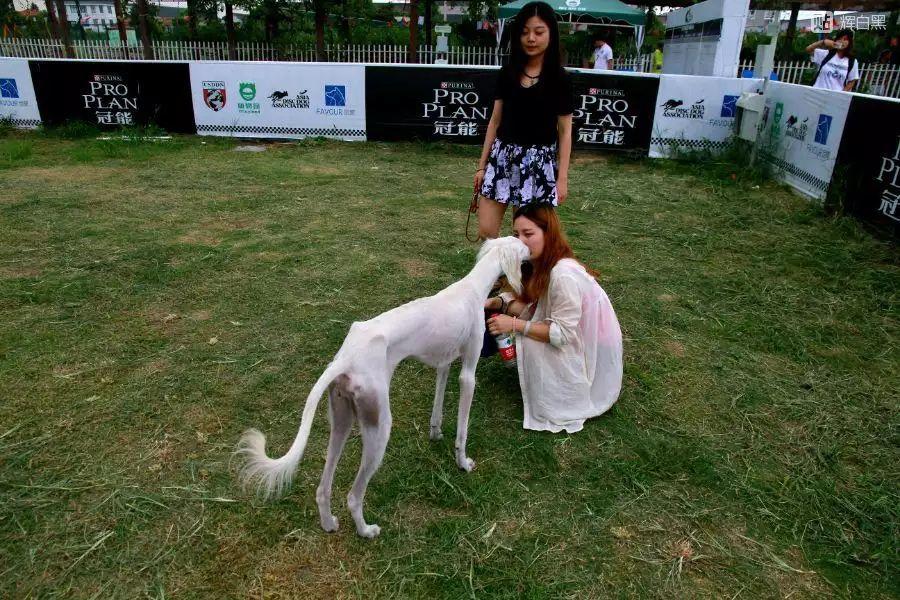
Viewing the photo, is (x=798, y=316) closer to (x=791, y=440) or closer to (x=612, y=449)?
(x=791, y=440)

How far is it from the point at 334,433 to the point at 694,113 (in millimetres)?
9388

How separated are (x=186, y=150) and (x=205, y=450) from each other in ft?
26.7

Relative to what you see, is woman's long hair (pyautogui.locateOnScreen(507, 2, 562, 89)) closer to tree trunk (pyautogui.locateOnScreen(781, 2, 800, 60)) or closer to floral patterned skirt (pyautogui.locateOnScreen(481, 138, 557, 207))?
floral patterned skirt (pyautogui.locateOnScreen(481, 138, 557, 207))

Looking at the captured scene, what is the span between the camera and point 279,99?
1049 cm

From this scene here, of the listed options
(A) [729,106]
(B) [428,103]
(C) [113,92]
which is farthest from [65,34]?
(A) [729,106]

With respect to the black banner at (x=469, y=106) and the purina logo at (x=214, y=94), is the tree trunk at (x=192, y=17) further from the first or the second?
the black banner at (x=469, y=106)

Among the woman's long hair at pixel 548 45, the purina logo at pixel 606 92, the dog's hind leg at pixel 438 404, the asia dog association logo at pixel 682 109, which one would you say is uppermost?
the woman's long hair at pixel 548 45

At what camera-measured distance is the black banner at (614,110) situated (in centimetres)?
973

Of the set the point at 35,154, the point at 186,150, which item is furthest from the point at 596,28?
the point at 35,154

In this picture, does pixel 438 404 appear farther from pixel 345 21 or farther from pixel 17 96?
pixel 345 21

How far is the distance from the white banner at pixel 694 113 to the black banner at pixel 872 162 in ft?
9.52

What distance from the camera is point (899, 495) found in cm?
274

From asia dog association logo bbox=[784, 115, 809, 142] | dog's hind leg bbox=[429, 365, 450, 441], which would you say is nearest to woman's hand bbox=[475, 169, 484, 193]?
dog's hind leg bbox=[429, 365, 450, 441]

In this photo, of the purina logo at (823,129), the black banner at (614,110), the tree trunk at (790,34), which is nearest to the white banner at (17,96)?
the black banner at (614,110)
